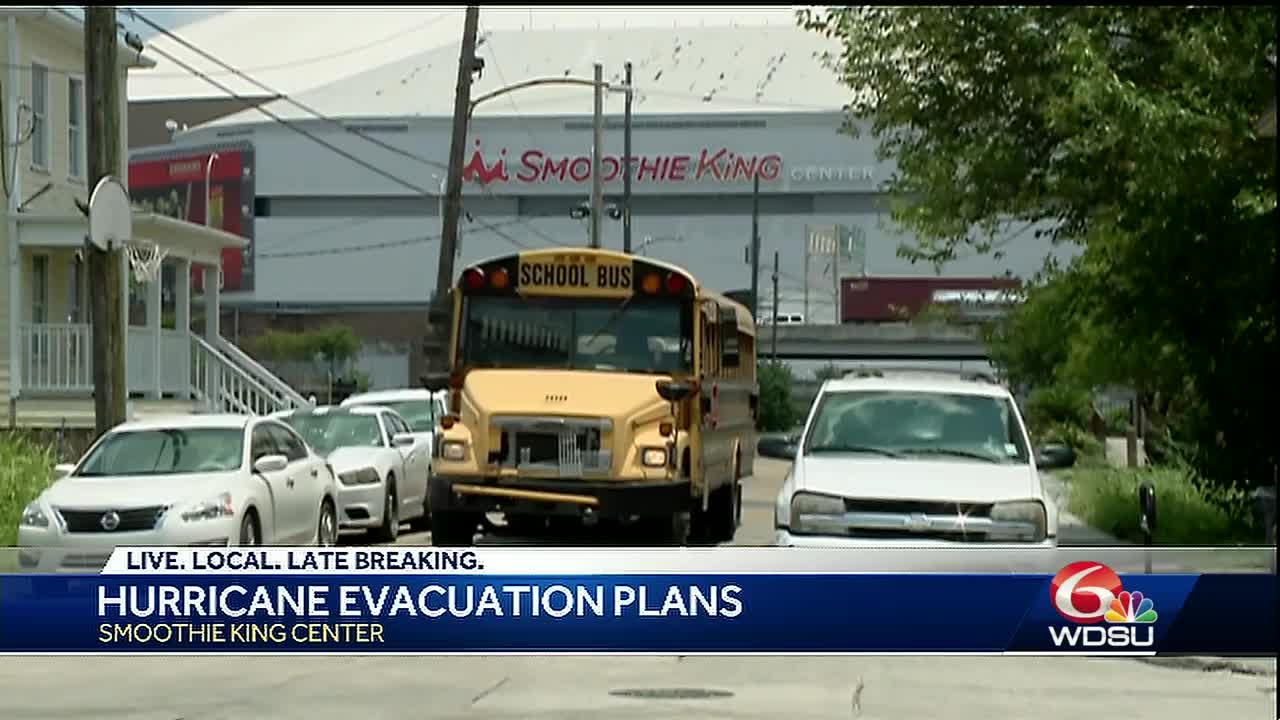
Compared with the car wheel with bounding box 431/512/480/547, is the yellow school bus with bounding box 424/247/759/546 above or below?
above

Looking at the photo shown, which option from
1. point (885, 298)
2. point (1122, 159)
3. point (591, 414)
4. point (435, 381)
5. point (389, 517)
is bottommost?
point (389, 517)

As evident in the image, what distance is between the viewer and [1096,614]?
816 cm

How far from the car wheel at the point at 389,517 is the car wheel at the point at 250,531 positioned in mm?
4827

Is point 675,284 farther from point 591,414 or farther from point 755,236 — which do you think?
point 755,236

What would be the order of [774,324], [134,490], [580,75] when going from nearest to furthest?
1. [580,75]
2. [774,324]
3. [134,490]

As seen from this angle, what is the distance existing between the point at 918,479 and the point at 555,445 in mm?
4991

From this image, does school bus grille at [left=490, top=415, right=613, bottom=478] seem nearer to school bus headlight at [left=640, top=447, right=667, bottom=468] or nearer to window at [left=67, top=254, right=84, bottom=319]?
school bus headlight at [left=640, top=447, right=667, bottom=468]

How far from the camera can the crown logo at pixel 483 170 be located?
10031mm

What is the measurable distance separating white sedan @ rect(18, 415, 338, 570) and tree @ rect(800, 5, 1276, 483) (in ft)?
19.1

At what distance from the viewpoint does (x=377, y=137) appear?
409 inches

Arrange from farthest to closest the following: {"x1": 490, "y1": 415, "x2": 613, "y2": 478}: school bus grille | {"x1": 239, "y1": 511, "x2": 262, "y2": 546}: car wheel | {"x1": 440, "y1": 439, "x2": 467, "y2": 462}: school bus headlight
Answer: {"x1": 440, "y1": 439, "x2": 467, "y2": 462}: school bus headlight, {"x1": 490, "y1": 415, "x2": 613, "y2": 478}: school bus grille, {"x1": 239, "y1": 511, "x2": 262, "y2": 546}: car wheel

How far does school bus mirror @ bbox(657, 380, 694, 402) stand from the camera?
16.9 m

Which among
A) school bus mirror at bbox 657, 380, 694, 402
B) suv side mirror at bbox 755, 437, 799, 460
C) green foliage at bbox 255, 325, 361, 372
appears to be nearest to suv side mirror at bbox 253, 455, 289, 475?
school bus mirror at bbox 657, 380, 694, 402

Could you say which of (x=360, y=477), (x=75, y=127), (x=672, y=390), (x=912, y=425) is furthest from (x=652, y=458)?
(x=75, y=127)
